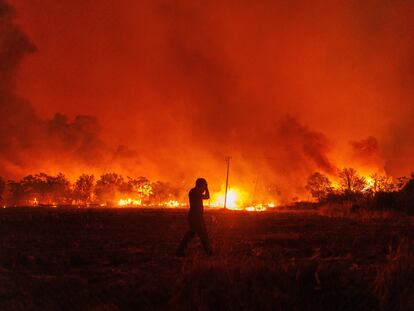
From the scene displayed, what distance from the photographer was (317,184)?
72812mm

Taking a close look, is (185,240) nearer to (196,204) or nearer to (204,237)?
(204,237)

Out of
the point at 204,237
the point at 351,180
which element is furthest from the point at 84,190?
the point at 204,237

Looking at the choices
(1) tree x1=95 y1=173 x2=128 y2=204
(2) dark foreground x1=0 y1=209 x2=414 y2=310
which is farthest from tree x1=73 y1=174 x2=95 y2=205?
(2) dark foreground x1=0 y1=209 x2=414 y2=310

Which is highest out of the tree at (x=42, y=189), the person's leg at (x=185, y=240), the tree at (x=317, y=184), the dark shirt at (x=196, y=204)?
the tree at (x=317, y=184)

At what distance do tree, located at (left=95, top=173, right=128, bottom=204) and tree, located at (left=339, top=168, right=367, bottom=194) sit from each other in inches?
1468

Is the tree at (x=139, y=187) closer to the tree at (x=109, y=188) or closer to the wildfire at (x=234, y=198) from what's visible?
the tree at (x=109, y=188)

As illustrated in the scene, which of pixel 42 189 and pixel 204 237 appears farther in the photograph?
pixel 42 189

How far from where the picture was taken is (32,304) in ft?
22.4

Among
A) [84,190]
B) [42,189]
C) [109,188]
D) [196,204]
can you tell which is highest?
[109,188]

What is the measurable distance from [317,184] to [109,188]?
3607cm

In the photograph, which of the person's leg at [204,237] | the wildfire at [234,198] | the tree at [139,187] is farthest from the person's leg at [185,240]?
the tree at [139,187]

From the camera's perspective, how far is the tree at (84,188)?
80125 mm

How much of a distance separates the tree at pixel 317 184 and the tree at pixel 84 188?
3767 cm

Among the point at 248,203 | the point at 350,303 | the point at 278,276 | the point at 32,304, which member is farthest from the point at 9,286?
the point at 248,203
